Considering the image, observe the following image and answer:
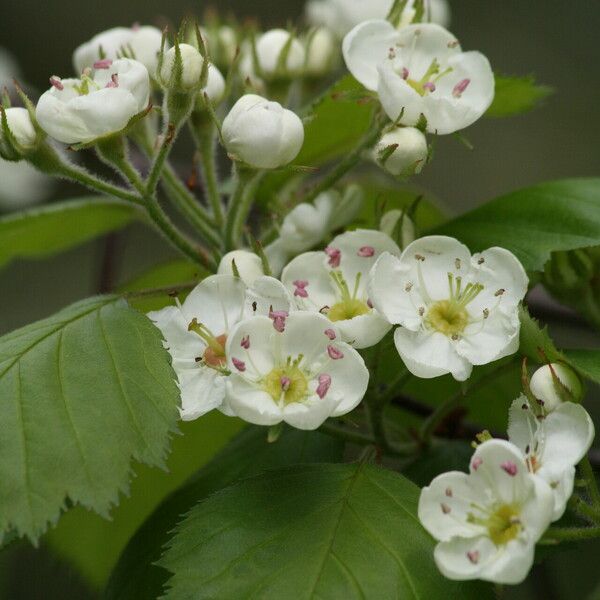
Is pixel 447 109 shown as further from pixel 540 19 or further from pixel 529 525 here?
pixel 540 19

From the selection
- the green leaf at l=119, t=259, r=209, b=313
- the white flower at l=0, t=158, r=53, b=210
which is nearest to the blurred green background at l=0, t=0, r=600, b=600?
the white flower at l=0, t=158, r=53, b=210

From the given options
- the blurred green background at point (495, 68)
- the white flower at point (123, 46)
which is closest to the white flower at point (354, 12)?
the white flower at point (123, 46)

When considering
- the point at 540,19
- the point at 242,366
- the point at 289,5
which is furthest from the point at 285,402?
the point at 540,19

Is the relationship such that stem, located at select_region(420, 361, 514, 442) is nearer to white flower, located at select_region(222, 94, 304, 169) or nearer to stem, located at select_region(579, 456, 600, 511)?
stem, located at select_region(579, 456, 600, 511)

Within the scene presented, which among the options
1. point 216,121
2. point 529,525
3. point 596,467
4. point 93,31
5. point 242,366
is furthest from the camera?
point 93,31

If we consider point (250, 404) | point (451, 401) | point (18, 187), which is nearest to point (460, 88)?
point (451, 401)
